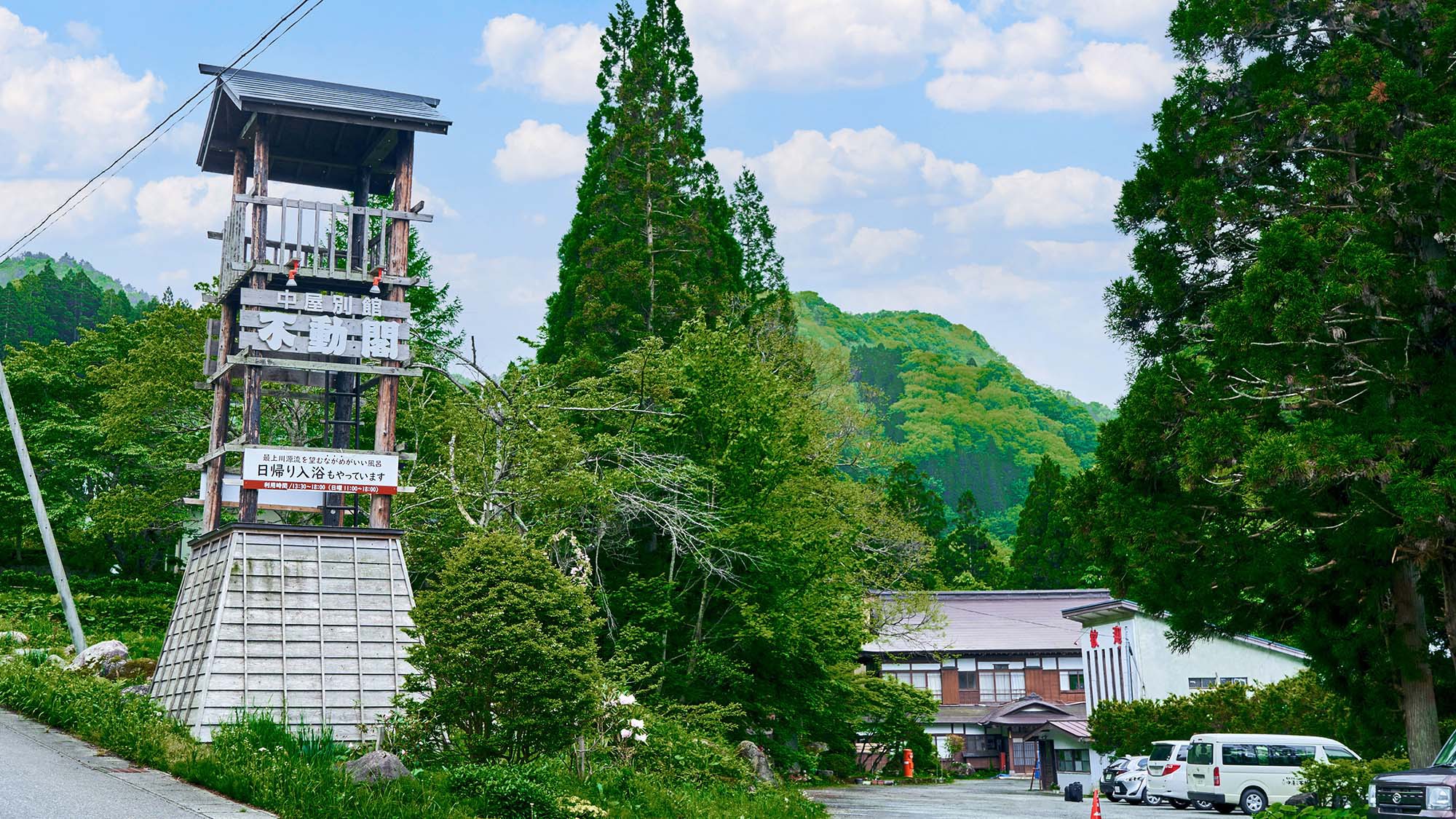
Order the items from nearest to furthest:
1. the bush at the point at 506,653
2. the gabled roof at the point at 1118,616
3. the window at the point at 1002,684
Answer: the bush at the point at 506,653 < the gabled roof at the point at 1118,616 < the window at the point at 1002,684

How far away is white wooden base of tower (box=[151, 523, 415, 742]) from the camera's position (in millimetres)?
16844

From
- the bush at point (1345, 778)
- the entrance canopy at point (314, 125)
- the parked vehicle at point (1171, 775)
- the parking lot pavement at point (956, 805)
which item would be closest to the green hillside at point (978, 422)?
the parking lot pavement at point (956, 805)

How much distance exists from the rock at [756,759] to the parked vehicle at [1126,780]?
416 inches

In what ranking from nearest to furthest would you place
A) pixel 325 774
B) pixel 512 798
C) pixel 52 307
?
1. pixel 512 798
2. pixel 325 774
3. pixel 52 307

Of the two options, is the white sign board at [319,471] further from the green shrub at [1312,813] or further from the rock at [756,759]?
the green shrub at [1312,813]

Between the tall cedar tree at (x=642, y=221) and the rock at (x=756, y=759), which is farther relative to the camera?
the tall cedar tree at (x=642, y=221)

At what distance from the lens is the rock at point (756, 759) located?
81.7 feet

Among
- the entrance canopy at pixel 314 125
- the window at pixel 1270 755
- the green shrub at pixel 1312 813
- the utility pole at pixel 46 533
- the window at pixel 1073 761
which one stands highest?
the entrance canopy at pixel 314 125

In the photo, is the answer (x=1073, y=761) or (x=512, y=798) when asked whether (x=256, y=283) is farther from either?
(x=1073, y=761)

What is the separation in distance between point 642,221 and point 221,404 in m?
17.2

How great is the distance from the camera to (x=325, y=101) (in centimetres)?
2000

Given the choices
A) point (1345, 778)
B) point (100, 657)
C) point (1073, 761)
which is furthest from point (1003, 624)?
point (100, 657)

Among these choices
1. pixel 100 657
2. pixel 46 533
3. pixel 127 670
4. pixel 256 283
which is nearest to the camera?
pixel 256 283

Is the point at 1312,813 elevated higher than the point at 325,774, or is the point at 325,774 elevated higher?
the point at 325,774
